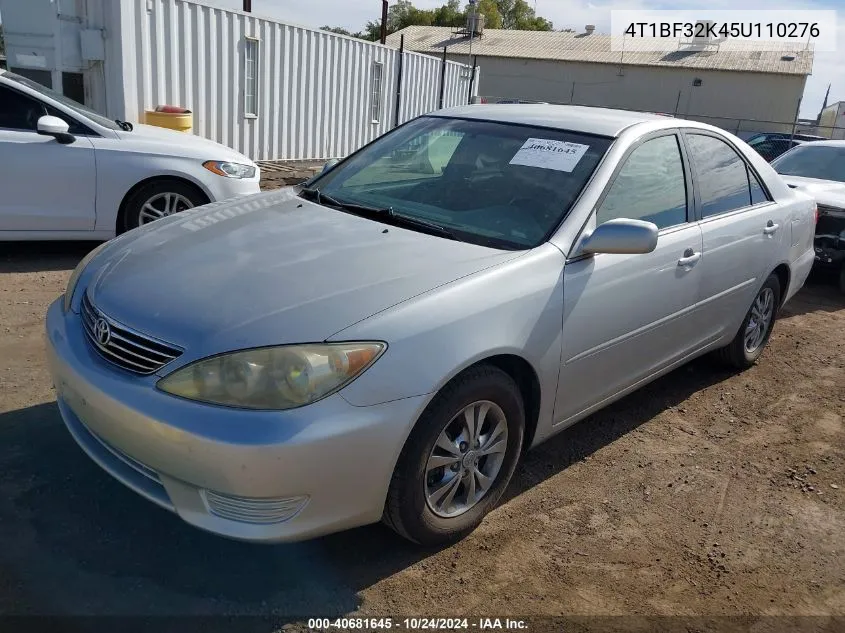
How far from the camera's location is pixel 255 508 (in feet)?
7.50

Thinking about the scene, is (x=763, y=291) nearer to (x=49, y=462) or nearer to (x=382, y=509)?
(x=382, y=509)

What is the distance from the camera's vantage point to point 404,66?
1586cm

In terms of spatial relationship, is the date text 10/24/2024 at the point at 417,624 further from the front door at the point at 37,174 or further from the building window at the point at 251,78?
the building window at the point at 251,78

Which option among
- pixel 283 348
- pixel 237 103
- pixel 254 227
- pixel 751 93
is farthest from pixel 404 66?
pixel 751 93

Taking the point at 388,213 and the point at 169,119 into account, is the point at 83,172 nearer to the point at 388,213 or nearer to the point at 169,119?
the point at 388,213

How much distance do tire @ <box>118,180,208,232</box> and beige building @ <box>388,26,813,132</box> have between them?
107 feet

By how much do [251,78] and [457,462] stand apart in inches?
411

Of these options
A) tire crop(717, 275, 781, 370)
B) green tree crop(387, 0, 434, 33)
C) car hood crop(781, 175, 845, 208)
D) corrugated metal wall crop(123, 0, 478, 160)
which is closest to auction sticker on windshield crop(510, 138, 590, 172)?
tire crop(717, 275, 781, 370)

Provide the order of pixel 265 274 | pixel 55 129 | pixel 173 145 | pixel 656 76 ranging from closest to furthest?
pixel 265 274, pixel 55 129, pixel 173 145, pixel 656 76

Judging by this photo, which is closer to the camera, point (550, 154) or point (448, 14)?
point (550, 154)

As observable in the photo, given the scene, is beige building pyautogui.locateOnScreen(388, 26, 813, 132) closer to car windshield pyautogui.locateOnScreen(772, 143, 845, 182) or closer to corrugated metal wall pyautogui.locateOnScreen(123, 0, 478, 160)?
corrugated metal wall pyautogui.locateOnScreen(123, 0, 478, 160)

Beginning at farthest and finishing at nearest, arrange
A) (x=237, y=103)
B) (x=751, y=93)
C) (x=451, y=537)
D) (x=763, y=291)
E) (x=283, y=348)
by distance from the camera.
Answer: (x=751, y=93) < (x=237, y=103) < (x=763, y=291) < (x=451, y=537) < (x=283, y=348)

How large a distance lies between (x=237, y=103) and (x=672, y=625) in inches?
424

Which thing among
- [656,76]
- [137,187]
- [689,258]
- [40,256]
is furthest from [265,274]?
[656,76]
